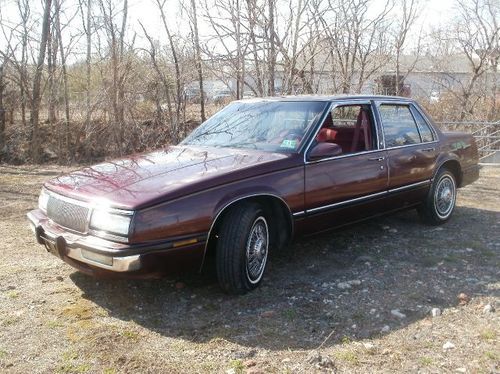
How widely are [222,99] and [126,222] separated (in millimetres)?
10682

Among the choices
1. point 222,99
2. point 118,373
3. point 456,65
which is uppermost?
point 456,65

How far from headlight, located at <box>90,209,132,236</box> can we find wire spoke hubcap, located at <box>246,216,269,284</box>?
37.2 inches

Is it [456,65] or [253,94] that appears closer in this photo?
[253,94]

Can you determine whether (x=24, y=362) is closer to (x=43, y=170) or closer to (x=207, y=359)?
(x=207, y=359)

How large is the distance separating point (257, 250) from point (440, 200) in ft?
9.92

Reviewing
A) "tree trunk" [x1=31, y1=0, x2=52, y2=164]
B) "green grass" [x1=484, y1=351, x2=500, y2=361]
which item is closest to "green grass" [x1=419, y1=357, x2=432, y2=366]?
"green grass" [x1=484, y1=351, x2=500, y2=361]

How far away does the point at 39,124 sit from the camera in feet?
43.0

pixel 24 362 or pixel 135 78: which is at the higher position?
pixel 135 78

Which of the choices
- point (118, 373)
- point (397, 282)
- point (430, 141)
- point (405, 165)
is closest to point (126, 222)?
point (118, 373)

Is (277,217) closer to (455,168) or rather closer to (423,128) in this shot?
(423,128)

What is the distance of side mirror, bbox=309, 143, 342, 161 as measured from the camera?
14.1ft

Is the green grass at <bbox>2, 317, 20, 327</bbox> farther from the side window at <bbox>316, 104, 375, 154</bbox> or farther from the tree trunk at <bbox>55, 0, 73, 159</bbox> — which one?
the tree trunk at <bbox>55, 0, 73, 159</bbox>

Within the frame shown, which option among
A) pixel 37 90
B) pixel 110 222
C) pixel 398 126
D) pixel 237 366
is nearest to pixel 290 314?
pixel 237 366

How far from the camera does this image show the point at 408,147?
5.44 m
